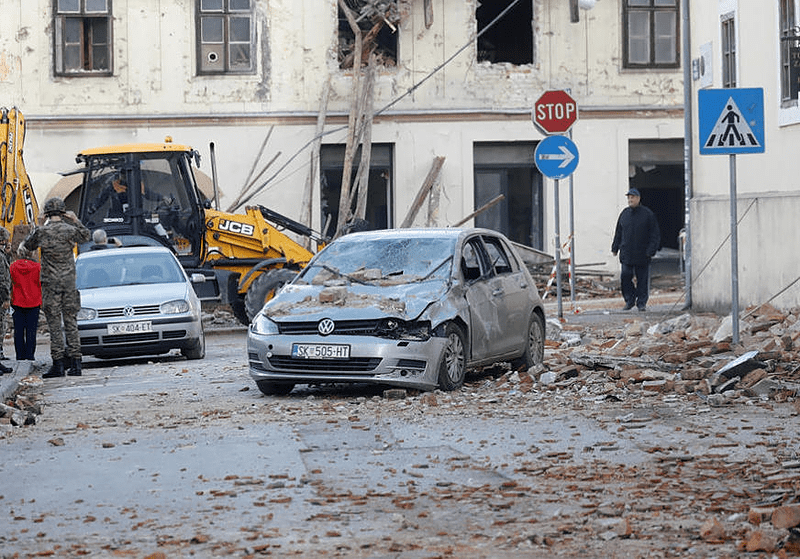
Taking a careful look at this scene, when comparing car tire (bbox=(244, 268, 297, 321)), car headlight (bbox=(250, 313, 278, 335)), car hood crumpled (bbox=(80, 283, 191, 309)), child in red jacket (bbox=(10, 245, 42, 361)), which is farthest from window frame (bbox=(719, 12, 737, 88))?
car headlight (bbox=(250, 313, 278, 335))

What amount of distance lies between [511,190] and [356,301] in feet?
71.2

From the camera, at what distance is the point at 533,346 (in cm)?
1522

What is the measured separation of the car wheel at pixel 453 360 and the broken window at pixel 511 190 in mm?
20892

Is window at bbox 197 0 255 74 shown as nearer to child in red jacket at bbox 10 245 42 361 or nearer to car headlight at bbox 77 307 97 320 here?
child in red jacket at bbox 10 245 42 361

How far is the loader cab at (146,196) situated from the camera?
76.2 ft

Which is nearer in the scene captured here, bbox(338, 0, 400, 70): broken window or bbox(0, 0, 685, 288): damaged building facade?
bbox(0, 0, 685, 288): damaged building facade

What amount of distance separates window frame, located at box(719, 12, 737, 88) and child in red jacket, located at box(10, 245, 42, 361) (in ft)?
35.0

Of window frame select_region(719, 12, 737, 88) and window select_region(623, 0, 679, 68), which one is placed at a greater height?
window select_region(623, 0, 679, 68)

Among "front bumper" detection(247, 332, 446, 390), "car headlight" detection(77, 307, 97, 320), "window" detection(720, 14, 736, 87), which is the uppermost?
"window" detection(720, 14, 736, 87)

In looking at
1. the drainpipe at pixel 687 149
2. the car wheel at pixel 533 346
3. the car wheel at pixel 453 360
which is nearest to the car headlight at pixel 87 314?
the car wheel at pixel 533 346

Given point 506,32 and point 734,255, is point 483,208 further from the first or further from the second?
point 734,255

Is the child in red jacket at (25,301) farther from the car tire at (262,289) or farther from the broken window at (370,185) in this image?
the broken window at (370,185)

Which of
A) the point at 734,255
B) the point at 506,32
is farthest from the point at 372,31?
the point at 734,255

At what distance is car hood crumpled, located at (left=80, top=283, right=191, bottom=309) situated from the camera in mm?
18062
